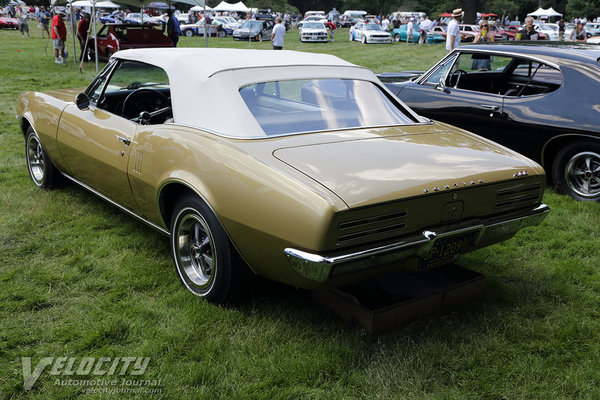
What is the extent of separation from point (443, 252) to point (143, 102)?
2711 millimetres

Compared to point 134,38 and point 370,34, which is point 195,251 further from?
point 370,34

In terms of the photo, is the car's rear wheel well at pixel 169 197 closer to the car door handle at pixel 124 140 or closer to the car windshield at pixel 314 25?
the car door handle at pixel 124 140

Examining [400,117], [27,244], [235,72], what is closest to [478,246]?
[400,117]

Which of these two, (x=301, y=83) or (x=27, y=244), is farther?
(x=27, y=244)

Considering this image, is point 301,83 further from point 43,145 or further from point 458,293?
point 43,145

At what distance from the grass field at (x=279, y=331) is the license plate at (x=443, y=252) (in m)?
0.39

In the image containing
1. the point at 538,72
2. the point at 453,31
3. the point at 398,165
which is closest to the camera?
the point at 398,165

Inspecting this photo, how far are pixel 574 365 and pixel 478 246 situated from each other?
743 mm

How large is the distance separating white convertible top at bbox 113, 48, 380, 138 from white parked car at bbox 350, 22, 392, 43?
28538 mm

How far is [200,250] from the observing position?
323 centimetres

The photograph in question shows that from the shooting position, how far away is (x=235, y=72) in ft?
11.1

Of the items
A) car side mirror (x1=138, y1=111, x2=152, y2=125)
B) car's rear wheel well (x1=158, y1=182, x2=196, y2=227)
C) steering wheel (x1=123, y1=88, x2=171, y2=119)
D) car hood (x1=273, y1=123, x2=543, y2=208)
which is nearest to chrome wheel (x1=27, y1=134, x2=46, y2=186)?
steering wheel (x1=123, y1=88, x2=171, y2=119)

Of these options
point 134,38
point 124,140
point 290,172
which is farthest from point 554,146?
point 134,38

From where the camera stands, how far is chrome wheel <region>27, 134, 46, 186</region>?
17.2ft
